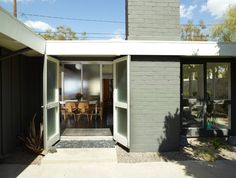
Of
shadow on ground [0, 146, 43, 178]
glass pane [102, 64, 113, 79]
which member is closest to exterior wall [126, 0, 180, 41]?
shadow on ground [0, 146, 43, 178]

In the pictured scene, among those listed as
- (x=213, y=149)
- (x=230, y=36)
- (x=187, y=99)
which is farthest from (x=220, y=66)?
(x=230, y=36)

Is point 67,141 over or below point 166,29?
below

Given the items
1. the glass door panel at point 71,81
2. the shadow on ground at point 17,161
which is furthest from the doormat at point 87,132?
the glass door panel at point 71,81

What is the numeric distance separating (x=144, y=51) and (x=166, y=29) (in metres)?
0.93

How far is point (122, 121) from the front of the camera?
5.46 m

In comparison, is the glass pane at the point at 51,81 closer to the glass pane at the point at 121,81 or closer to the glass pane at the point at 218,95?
the glass pane at the point at 121,81

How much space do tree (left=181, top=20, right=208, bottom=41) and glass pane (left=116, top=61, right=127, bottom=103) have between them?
16.0 metres

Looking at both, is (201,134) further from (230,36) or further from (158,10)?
(230,36)

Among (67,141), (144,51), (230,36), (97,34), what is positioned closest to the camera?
(144,51)

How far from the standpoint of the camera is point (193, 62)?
20.9 feet

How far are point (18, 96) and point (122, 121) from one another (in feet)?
9.22

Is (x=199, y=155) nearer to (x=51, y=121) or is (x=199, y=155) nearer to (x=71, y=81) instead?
(x=51, y=121)

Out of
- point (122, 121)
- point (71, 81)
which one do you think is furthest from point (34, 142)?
point (71, 81)

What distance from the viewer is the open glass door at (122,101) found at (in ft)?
16.7
